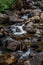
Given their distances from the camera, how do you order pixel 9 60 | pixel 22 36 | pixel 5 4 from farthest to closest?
pixel 5 4 → pixel 22 36 → pixel 9 60

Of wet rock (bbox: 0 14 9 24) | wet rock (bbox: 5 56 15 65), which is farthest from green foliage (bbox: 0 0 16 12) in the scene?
wet rock (bbox: 5 56 15 65)

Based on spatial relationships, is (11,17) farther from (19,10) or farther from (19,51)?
(19,51)

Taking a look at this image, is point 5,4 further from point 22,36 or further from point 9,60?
point 9,60

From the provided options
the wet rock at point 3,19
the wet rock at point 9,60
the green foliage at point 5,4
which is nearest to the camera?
the wet rock at point 9,60

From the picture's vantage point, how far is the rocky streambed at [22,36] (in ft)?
26.7

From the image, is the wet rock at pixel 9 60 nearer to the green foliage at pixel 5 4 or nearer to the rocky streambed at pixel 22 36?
the rocky streambed at pixel 22 36

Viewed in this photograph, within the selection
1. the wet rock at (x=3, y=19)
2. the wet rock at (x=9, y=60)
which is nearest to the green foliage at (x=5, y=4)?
the wet rock at (x=3, y=19)

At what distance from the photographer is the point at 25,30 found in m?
11.4

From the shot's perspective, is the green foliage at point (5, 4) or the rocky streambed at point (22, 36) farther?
the green foliage at point (5, 4)

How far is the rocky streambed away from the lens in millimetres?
8142

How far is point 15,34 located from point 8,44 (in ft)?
5.99

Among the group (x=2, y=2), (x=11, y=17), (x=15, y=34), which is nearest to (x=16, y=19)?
(x=11, y=17)

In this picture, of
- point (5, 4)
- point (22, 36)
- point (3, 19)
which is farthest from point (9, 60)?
point (5, 4)

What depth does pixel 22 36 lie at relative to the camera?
1048 centimetres
